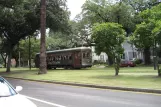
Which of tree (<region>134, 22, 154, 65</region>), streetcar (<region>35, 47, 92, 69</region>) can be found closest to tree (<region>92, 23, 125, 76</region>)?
tree (<region>134, 22, 154, 65</region>)

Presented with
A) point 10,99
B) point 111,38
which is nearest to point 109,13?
point 111,38

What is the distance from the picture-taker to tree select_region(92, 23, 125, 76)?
24.4 m

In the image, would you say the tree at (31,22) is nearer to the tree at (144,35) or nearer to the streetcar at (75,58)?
the streetcar at (75,58)

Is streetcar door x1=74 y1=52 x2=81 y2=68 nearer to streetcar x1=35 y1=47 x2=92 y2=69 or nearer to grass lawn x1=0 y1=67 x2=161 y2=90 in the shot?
streetcar x1=35 y1=47 x2=92 y2=69

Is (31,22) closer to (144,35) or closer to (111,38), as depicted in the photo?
(111,38)

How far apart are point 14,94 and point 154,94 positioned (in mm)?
8815

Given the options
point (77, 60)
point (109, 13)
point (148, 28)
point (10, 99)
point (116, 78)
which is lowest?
point (116, 78)

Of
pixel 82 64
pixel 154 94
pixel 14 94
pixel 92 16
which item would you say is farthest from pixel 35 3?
pixel 14 94

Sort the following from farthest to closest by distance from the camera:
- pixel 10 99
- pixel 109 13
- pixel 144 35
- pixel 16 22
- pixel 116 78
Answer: pixel 109 13, pixel 16 22, pixel 144 35, pixel 116 78, pixel 10 99

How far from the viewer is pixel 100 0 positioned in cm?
6062

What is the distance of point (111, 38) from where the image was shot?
2444 centimetres

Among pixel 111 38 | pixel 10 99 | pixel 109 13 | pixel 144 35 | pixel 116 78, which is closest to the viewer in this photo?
pixel 10 99

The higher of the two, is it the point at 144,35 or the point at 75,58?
the point at 144,35

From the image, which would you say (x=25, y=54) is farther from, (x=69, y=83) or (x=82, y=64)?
(x=69, y=83)
